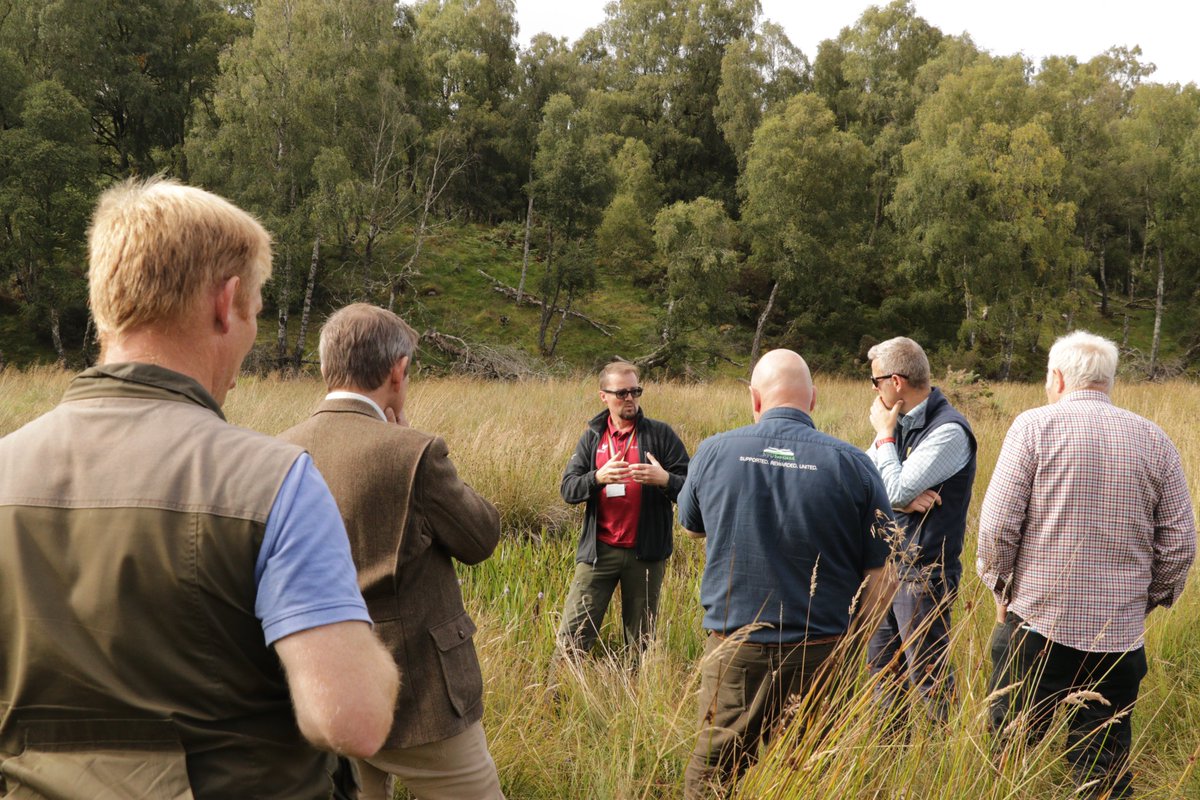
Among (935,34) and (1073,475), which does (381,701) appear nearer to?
(1073,475)

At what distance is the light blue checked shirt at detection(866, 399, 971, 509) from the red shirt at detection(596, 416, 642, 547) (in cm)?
140

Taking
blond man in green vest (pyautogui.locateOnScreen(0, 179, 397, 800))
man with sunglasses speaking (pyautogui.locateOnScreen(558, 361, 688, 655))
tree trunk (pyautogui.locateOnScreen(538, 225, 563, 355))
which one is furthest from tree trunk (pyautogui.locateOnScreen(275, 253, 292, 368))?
blond man in green vest (pyautogui.locateOnScreen(0, 179, 397, 800))

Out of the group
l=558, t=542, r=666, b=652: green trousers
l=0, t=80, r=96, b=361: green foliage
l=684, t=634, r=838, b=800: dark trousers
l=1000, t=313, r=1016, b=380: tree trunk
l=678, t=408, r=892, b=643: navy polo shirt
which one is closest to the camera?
l=684, t=634, r=838, b=800: dark trousers

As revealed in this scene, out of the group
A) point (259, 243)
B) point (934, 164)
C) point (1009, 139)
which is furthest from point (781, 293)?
point (259, 243)

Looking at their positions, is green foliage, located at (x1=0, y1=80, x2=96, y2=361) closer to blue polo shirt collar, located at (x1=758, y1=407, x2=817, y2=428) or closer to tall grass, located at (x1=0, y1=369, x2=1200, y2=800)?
tall grass, located at (x1=0, y1=369, x2=1200, y2=800)

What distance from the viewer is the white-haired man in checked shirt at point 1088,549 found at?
3.04 meters

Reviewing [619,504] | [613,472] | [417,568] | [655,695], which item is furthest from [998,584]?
[417,568]

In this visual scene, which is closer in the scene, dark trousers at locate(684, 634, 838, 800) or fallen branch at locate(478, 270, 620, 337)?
dark trousers at locate(684, 634, 838, 800)

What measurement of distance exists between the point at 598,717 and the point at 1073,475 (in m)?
2.01

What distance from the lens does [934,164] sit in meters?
30.1

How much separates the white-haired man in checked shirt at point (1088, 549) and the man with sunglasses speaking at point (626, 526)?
1.81 m

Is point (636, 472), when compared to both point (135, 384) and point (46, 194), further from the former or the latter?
point (46, 194)

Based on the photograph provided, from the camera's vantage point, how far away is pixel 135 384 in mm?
1260

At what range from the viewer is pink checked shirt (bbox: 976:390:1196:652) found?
3.04 meters
